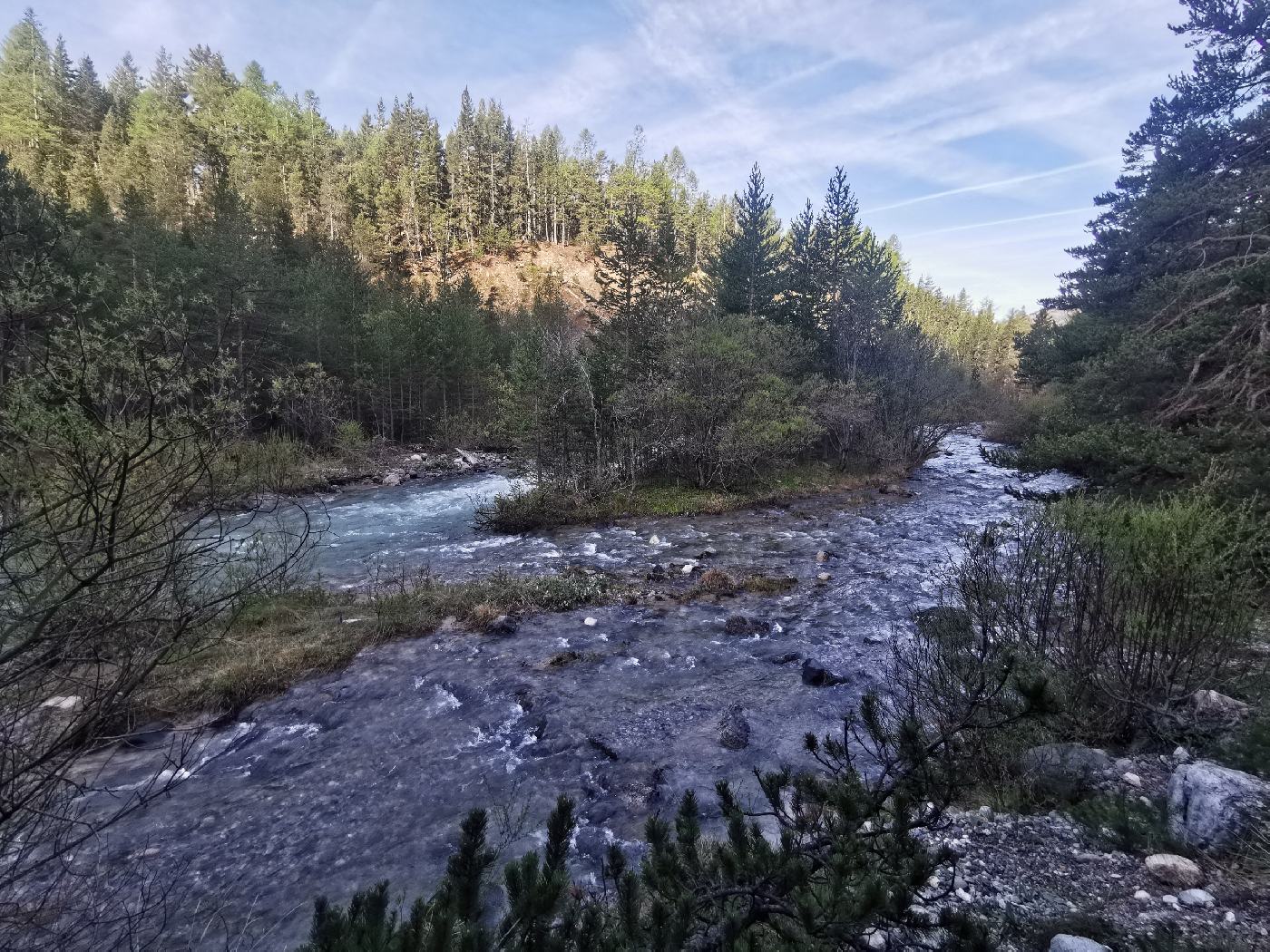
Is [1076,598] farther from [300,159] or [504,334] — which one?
[300,159]

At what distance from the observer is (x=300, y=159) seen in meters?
63.8

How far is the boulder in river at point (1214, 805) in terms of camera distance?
373cm

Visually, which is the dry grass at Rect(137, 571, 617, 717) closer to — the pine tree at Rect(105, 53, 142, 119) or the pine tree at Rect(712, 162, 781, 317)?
the pine tree at Rect(712, 162, 781, 317)

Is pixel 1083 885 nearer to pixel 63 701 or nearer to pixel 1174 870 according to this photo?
pixel 1174 870

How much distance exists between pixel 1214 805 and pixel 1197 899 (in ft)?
2.82

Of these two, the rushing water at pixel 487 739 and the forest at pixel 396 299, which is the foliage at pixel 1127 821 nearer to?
the rushing water at pixel 487 739

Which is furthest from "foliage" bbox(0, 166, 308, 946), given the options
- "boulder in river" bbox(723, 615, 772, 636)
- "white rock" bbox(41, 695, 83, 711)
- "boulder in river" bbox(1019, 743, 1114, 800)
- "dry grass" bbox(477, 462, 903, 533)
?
"dry grass" bbox(477, 462, 903, 533)

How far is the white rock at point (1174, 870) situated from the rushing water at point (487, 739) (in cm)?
340

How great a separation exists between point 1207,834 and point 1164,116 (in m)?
28.9

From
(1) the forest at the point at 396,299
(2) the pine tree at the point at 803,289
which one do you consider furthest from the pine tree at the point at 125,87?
(2) the pine tree at the point at 803,289

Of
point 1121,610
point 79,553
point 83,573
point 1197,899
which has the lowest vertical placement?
point 1197,899

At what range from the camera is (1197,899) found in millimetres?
3340

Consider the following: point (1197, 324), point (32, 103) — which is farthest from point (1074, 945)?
point (32, 103)

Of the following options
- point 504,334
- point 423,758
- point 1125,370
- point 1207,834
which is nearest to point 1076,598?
point 1207,834
